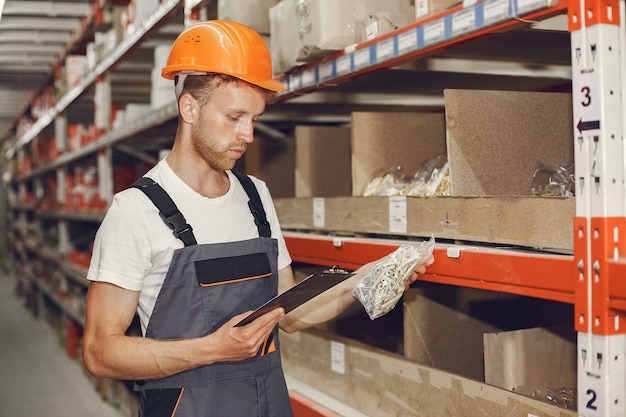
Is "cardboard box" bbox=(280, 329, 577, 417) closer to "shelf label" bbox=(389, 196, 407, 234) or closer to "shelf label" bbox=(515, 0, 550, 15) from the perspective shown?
"shelf label" bbox=(389, 196, 407, 234)

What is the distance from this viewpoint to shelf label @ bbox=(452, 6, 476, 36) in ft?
5.11

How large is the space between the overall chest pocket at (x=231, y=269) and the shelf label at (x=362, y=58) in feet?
2.04

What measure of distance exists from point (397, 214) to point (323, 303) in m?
0.35

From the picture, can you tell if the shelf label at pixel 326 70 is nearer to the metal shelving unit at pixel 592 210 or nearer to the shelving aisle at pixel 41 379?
the metal shelving unit at pixel 592 210

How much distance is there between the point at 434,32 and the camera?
5.50ft

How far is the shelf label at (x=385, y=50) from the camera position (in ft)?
6.05

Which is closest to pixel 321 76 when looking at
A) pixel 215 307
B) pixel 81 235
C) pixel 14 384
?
pixel 215 307

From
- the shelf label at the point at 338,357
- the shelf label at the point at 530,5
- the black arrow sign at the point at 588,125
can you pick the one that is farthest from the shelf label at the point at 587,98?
the shelf label at the point at 338,357

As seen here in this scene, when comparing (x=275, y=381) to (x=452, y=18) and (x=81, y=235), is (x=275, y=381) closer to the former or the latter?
(x=452, y=18)

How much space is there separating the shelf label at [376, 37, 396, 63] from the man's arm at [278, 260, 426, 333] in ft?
1.85

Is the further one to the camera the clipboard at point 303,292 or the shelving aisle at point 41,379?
the shelving aisle at point 41,379

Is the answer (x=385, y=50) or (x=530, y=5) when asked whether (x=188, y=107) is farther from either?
(x=530, y=5)

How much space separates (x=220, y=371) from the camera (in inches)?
75.3

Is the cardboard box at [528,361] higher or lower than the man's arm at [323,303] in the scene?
lower
